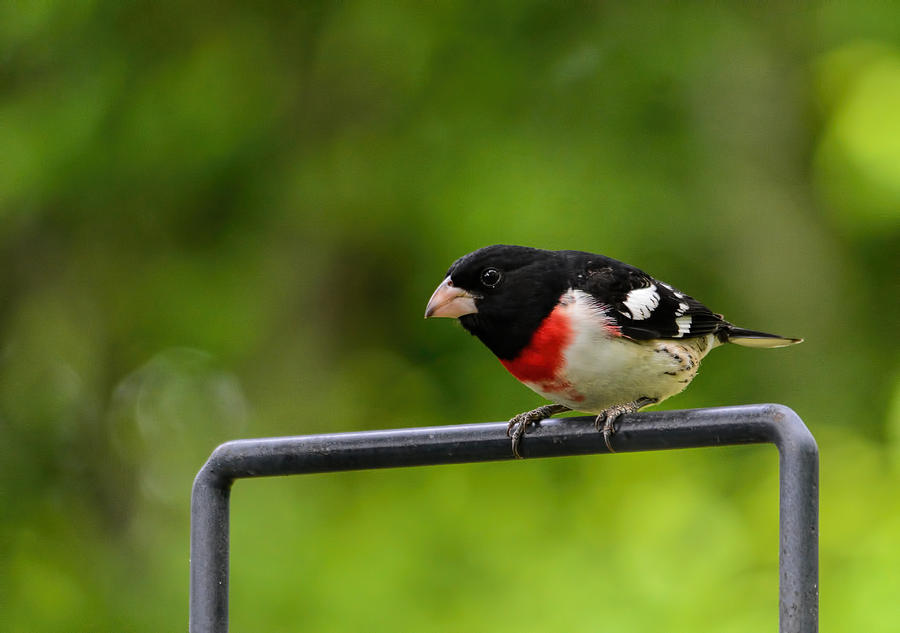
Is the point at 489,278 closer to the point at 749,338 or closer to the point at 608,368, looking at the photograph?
the point at 608,368

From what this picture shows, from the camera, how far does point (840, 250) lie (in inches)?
218

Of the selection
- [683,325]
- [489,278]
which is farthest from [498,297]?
[683,325]

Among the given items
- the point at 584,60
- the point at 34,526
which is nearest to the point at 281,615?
the point at 34,526

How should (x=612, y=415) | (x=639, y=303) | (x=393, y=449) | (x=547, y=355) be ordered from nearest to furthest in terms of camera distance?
(x=393, y=449) → (x=612, y=415) → (x=547, y=355) → (x=639, y=303)

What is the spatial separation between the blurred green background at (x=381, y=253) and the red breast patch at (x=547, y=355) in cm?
199

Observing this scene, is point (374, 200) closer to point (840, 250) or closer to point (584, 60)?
point (584, 60)

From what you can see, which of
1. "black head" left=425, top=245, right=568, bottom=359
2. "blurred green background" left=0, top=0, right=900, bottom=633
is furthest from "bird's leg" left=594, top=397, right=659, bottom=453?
"blurred green background" left=0, top=0, right=900, bottom=633

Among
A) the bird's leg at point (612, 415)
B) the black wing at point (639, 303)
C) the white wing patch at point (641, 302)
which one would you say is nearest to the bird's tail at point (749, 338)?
the black wing at point (639, 303)

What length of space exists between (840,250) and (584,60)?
152 cm

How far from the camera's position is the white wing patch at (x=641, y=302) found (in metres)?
2.91

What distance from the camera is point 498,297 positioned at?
111 inches

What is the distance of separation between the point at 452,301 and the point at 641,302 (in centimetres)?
51

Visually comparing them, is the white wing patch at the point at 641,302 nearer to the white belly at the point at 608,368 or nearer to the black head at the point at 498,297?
the white belly at the point at 608,368

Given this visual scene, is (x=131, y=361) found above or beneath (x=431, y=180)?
beneath
